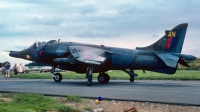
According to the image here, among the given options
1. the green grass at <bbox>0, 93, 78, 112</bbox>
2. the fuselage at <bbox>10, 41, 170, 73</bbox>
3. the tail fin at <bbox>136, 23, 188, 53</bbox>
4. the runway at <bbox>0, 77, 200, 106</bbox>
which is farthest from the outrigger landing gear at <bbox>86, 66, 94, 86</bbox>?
the green grass at <bbox>0, 93, 78, 112</bbox>

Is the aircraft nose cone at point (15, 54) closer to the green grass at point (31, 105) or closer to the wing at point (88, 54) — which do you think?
the wing at point (88, 54)

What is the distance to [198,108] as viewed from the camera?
9.71 metres

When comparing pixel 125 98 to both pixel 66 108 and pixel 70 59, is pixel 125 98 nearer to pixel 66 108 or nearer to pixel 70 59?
pixel 66 108

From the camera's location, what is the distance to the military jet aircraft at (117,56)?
786 inches

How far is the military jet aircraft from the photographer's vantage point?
65.5 ft

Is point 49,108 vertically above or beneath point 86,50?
beneath

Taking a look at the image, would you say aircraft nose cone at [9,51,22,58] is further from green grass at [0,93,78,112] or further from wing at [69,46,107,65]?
green grass at [0,93,78,112]

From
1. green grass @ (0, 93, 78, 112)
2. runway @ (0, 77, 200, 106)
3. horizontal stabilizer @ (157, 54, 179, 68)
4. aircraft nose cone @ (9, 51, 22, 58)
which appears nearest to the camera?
green grass @ (0, 93, 78, 112)

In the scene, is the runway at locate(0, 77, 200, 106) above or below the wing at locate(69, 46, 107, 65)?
below

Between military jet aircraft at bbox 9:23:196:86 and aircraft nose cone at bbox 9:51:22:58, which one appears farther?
aircraft nose cone at bbox 9:51:22:58

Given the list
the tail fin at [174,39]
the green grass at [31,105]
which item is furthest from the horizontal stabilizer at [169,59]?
the green grass at [31,105]

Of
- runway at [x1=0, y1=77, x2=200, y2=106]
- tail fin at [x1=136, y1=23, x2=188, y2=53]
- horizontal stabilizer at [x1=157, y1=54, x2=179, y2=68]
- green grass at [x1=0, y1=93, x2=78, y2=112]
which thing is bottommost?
runway at [x1=0, y1=77, x2=200, y2=106]

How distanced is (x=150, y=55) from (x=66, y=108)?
12082mm

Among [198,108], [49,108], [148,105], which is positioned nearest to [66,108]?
[49,108]
